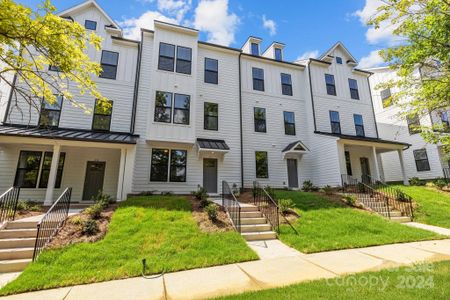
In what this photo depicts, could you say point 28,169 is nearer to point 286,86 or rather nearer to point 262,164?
point 262,164

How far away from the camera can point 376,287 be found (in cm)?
388

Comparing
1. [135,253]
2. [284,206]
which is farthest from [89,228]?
[284,206]

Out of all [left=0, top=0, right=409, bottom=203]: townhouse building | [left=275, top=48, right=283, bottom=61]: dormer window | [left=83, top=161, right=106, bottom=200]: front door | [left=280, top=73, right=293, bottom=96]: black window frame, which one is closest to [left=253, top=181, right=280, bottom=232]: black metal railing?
[left=0, top=0, right=409, bottom=203]: townhouse building

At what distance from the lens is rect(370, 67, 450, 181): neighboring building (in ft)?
56.4

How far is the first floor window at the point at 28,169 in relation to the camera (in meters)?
10.9

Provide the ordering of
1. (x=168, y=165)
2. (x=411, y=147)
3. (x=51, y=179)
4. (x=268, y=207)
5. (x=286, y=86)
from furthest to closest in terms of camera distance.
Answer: (x=411, y=147)
(x=286, y=86)
(x=168, y=165)
(x=51, y=179)
(x=268, y=207)

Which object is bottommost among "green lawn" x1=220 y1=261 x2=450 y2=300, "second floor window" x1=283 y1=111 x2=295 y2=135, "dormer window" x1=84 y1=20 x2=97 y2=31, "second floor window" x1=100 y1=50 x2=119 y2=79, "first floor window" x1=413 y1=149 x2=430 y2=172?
"green lawn" x1=220 y1=261 x2=450 y2=300

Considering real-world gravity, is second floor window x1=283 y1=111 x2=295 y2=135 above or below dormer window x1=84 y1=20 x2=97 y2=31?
below

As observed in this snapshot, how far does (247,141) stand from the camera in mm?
14742

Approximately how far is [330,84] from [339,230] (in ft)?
44.9

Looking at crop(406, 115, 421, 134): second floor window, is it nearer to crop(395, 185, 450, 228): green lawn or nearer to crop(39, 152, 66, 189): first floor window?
crop(395, 185, 450, 228): green lawn

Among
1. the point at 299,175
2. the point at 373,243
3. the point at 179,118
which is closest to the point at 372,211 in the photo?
the point at 373,243

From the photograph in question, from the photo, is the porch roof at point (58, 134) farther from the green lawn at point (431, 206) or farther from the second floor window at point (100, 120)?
the green lawn at point (431, 206)

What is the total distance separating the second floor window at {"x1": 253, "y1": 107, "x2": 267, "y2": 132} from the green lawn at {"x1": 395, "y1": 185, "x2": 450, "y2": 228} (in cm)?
914
